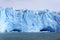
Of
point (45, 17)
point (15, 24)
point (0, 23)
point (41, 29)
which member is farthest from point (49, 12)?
point (0, 23)

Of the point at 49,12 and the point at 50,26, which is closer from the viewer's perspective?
the point at 50,26

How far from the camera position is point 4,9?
52.1 metres

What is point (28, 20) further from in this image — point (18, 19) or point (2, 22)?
point (2, 22)

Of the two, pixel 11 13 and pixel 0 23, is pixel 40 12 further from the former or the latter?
pixel 0 23

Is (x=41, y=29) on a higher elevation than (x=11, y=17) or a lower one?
lower

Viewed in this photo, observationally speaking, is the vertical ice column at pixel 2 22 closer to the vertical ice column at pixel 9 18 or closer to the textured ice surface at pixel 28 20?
the textured ice surface at pixel 28 20

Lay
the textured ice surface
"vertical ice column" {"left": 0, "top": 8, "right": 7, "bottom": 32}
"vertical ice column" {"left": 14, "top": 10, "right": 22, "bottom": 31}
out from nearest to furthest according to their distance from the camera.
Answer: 1. "vertical ice column" {"left": 14, "top": 10, "right": 22, "bottom": 31}
2. the textured ice surface
3. "vertical ice column" {"left": 0, "top": 8, "right": 7, "bottom": 32}

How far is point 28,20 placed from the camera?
52.2m

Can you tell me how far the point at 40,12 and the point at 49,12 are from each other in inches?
105

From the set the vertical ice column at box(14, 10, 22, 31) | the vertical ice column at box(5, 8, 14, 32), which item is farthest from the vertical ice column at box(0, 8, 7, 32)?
the vertical ice column at box(14, 10, 22, 31)

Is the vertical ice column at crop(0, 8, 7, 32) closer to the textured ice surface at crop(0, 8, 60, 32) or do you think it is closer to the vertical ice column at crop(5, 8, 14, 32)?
the textured ice surface at crop(0, 8, 60, 32)

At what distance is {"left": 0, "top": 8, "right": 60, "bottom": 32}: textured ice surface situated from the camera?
50.6 m

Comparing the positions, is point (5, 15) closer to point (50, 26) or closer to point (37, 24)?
point (37, 24)

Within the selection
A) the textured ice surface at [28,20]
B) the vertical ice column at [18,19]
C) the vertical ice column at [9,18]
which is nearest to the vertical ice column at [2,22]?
the textured ice surface at [28,20]
